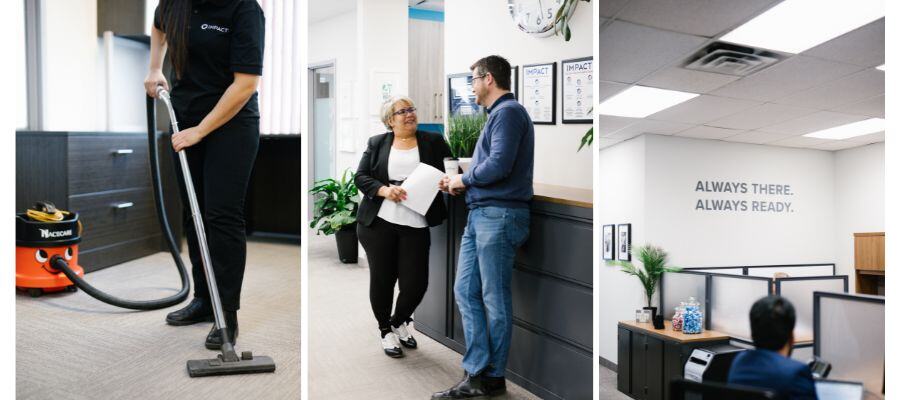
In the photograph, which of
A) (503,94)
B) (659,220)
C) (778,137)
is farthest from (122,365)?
(778,137)

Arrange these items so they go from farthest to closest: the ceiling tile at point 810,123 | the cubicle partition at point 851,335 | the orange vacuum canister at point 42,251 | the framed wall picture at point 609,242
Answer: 1. the orange vacuum canister at point 42,251
2. the framed wall picture at point 609,242
3. the ceiling tile at point 810,123
4. the cubicle partition at point 851,335

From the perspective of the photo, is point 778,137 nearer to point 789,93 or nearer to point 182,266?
point 789,93

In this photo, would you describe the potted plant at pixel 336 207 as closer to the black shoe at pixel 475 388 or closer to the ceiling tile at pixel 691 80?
the black shoe at pixel 475 388

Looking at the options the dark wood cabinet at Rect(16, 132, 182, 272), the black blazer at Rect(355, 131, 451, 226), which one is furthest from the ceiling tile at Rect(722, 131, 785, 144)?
the dark wood cabinet at Rect(16, 132, 182, 272)

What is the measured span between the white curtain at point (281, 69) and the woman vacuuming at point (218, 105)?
0.03 metres

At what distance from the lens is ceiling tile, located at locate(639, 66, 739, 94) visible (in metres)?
1.34

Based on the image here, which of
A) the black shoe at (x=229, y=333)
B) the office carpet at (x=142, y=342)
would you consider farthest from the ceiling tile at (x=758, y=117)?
the black shoe at (x=229, y=333)

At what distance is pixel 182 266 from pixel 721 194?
1.61m

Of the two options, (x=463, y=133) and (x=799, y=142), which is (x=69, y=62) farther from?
(x=799, y=142)

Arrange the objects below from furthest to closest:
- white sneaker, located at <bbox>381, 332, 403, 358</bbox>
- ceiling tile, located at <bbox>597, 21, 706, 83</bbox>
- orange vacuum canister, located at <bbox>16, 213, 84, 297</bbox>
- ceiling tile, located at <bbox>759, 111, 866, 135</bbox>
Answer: white sneaker, located at <bbox>381, 332, 403, 358</bbox> < orange vacuum canister, located at <bbox>16, 213, 84, 297</bbox> < ceiling tile, located at <bbox>597, 21, 706, 83</bbox> < ceiling tile, located at <bbox>759, 111, 866, 135</bbox>

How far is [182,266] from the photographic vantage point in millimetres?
2016

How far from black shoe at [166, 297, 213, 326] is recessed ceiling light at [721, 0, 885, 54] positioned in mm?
1577

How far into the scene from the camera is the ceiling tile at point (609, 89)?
57.0 inches

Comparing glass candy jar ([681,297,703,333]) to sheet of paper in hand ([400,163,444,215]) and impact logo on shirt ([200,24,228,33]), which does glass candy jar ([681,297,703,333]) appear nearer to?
sheet of paper in hand ([400,163,444,215])
